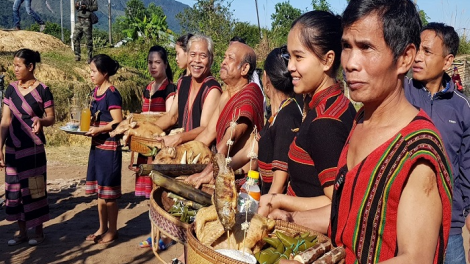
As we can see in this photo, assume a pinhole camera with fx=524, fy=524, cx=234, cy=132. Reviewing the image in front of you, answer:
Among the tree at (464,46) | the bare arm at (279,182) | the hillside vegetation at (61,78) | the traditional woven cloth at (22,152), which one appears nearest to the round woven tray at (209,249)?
the bare arm at (279,182)

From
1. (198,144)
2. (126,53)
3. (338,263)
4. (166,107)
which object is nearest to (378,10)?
(338,263)

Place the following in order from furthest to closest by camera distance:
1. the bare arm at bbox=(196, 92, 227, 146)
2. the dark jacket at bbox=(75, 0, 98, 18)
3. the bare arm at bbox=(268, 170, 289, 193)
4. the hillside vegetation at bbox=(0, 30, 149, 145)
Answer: the dark jacket at bbox=(75, 0, 98, 18) < the hillside vegetation at bbox=(0, 30, 149, 145) < the bare arm at bbox=(196, 92, 227, 146) < the bare arm at bbox=(268, 170, 289, 193)

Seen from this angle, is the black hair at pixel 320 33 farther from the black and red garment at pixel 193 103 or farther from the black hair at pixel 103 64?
the black hair at pixel 103 64

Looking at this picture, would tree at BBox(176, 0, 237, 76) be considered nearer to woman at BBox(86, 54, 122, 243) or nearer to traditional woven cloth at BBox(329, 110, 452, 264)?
woman at BBox(86, 54, 122, 243)

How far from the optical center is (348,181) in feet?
5.60

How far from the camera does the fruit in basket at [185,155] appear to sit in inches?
139

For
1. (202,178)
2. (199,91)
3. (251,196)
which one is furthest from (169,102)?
(251,196)

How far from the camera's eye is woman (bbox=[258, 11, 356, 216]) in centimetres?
231

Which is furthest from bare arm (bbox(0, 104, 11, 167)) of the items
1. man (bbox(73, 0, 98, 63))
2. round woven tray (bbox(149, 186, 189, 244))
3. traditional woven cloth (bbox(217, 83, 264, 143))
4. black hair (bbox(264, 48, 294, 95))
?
man (bbox(73, 0, 98, 63))

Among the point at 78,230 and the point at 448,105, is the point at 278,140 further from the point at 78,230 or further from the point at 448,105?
the point at 78,230

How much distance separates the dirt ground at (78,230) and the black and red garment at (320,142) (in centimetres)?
334

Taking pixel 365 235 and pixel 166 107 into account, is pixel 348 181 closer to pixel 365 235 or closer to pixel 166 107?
pixel 365 235

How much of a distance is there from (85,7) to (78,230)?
31.9ft

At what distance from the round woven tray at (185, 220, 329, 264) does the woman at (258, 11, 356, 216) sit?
0.89 feet
